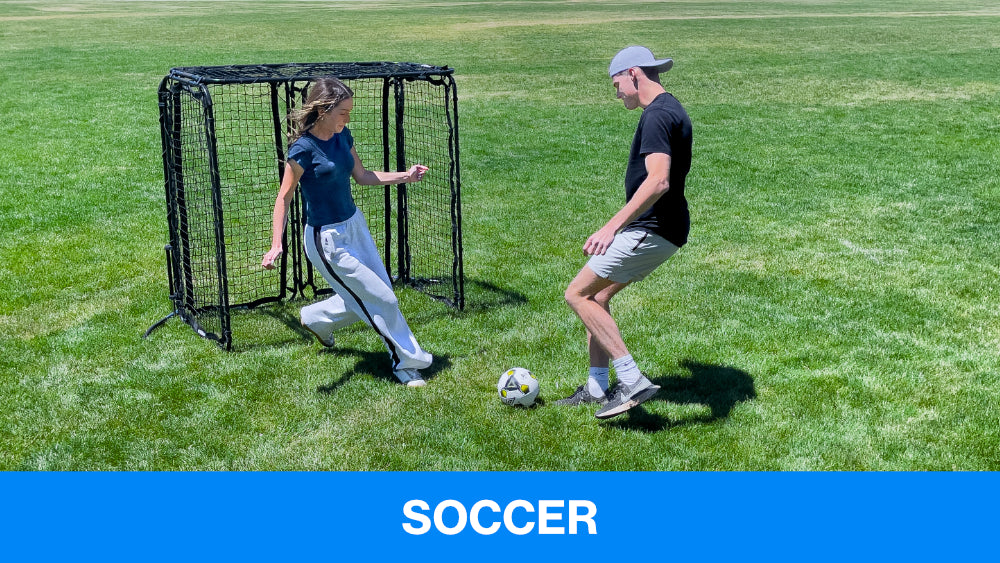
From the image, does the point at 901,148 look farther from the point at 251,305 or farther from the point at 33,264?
the point at 33,264

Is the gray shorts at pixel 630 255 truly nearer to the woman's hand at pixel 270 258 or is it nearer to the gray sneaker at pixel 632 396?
the gray sneaker at pixel 632 396

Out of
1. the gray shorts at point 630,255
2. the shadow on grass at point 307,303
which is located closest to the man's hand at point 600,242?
the gray shorts at point 630,255

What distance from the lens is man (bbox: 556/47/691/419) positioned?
5.95 meters

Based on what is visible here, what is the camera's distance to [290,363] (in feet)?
26.5

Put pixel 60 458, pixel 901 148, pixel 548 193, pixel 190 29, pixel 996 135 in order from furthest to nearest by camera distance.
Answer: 1. pixel 190 29
2. pixel 996 135
3. pixel 901 148
4. pixel 548 193
5. pixel 60 458

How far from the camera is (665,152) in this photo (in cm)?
596

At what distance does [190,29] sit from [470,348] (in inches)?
1752

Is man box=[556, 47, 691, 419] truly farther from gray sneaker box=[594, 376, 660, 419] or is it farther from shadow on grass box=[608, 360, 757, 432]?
shadow on grass box=[608, 360, 757, 432]

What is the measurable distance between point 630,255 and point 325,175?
2456 mm

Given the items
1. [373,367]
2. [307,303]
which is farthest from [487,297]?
[373,367]

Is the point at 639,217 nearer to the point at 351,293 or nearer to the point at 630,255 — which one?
the point at 630,255

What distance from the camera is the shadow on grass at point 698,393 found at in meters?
6.88

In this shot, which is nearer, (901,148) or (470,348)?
(470,348)

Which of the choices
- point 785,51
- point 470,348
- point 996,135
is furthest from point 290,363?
point 785,51
